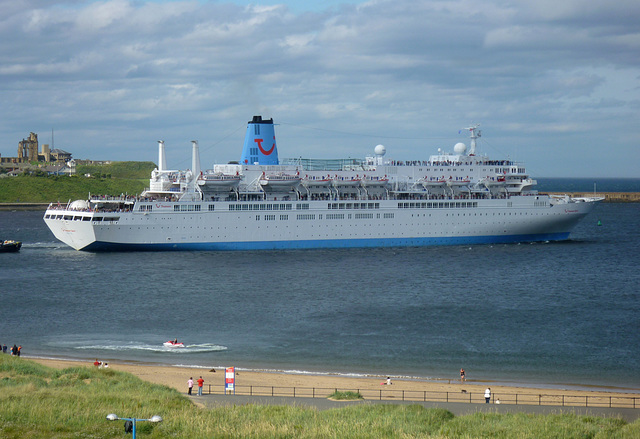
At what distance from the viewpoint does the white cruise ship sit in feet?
166

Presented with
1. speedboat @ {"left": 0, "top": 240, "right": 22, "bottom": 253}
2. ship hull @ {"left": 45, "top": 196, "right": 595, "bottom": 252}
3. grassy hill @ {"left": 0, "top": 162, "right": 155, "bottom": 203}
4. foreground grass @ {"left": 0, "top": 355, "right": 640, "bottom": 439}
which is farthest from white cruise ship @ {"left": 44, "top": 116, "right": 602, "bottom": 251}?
grassy hill @ {"left": 0, "top": 162, "right": 155, "bottom": 203}

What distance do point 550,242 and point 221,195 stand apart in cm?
2835

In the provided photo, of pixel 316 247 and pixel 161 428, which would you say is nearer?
pixel 161 428

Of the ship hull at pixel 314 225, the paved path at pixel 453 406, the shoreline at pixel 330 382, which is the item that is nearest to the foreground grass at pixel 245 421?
the paved path at pixel 453 406

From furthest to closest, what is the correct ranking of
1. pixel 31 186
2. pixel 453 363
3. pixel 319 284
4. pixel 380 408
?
pixel 31 186, pixel 319 284, pixel 453 363, pixel 380 408

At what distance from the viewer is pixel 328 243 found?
5441 cm

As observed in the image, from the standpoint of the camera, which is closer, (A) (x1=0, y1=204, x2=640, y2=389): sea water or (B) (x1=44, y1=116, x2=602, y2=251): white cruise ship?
(A) (x1=0, y1=204, x2=640, y2=389): sea water

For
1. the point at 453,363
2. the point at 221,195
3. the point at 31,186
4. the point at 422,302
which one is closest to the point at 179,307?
the point at 422,302

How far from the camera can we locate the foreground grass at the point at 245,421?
53.3 ft

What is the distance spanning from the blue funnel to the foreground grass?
38641 mm

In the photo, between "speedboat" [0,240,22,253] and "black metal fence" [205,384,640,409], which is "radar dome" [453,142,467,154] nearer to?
"speedboat" [0,240,22,253]

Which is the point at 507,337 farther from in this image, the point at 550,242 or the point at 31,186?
the point at 31,186

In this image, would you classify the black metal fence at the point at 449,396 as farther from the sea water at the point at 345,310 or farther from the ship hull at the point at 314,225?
the ship hull at the point at 314,225

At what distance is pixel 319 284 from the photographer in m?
41.5
